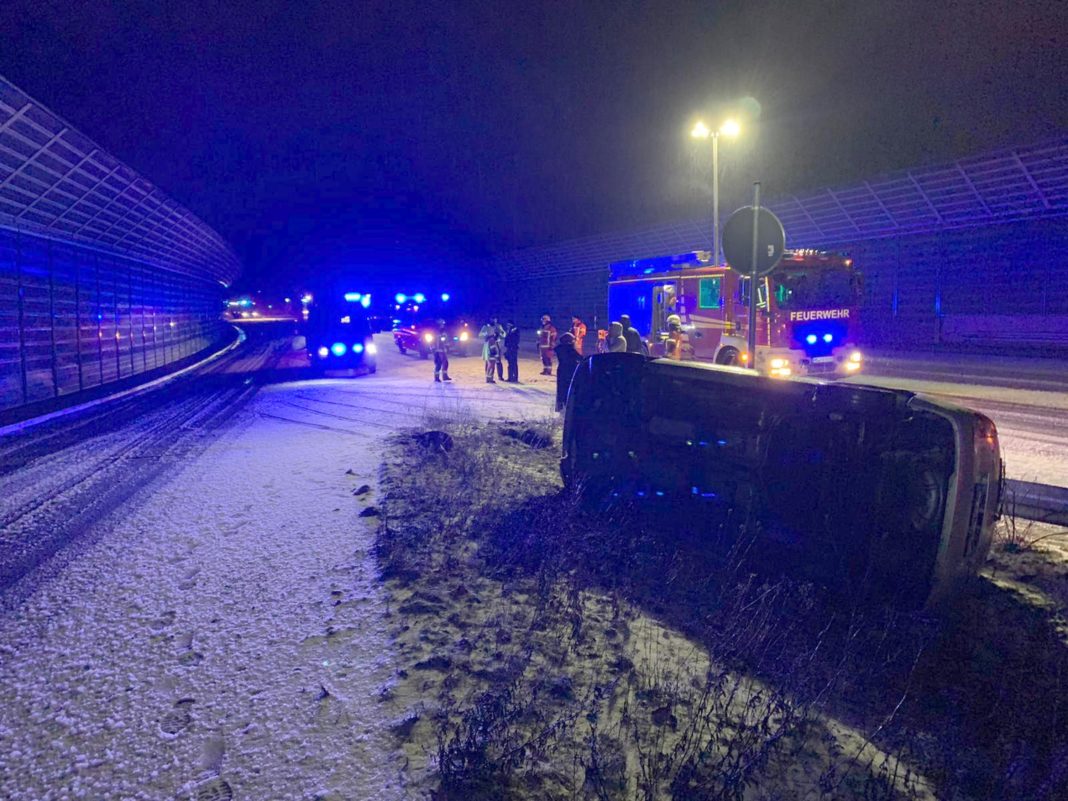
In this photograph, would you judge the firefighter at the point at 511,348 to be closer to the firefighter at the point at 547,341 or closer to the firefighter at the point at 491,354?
the firefighter at the point at 491,354

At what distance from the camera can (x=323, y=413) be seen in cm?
1338

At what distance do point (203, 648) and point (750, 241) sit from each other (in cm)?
592

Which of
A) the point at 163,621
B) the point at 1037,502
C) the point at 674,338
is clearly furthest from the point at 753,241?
the point at 674,338

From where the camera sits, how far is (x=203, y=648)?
3906mm

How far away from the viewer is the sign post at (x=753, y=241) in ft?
21.8

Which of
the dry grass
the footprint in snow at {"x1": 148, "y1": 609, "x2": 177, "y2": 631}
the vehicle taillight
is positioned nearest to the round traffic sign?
the dry grass

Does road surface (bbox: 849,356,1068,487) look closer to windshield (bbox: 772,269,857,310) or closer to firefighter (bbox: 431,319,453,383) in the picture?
windshield (bbox: 772,269,857,310)

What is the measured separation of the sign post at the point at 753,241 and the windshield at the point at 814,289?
660 centimetres

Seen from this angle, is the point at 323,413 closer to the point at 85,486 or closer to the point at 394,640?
the point at 85,486

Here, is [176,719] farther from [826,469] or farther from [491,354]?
[491,354]

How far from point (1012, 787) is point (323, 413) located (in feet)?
40.0

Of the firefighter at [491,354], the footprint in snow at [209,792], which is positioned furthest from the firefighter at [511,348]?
the footprint in snow at [209,792]

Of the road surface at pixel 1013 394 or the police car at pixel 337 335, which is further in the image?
the police car at pixel 337 335

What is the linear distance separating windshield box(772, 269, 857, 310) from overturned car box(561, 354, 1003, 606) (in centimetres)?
823
